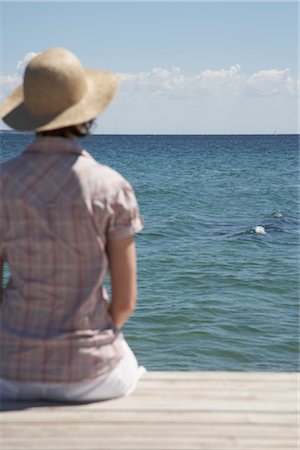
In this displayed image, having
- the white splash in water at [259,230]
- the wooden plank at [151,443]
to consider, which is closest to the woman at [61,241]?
the wooden plank at [151,443]

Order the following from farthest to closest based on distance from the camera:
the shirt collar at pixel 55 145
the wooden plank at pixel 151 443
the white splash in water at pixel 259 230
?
the white splash in water at pixel 259 230 < the shirt collar at pixel 55 145 < the wooden plank at pixel 151 443

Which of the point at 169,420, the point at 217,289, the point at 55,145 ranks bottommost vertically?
the point at 217,289

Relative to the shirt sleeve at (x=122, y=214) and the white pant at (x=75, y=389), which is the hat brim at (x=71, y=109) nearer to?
the shirt sleeve at (x=122, y=214)

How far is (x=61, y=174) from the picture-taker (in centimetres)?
260

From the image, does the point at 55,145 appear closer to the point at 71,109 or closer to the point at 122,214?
the point at 71,109

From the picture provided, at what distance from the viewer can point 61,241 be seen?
8.45 feet

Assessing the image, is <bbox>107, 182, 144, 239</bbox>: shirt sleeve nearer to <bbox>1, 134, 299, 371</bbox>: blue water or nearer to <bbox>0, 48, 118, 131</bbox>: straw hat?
<bbox>0, 48, 118, 131</bbox>: straw hat

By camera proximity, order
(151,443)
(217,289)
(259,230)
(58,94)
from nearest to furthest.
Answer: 1. (151,443)
2. (58,94)
3. (217,289)
4. (259,230)

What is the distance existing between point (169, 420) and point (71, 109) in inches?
42.6

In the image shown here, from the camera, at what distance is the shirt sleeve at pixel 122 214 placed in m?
2.60

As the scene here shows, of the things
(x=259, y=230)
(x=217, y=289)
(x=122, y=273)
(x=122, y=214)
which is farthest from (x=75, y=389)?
(x=259, y=230)

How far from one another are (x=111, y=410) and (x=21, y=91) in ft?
3.76

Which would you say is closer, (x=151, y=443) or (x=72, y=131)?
(x=151, y=443)

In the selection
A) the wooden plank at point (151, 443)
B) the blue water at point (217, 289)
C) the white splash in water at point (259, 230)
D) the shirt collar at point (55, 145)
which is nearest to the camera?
the wooden plank at point (151, 443)
